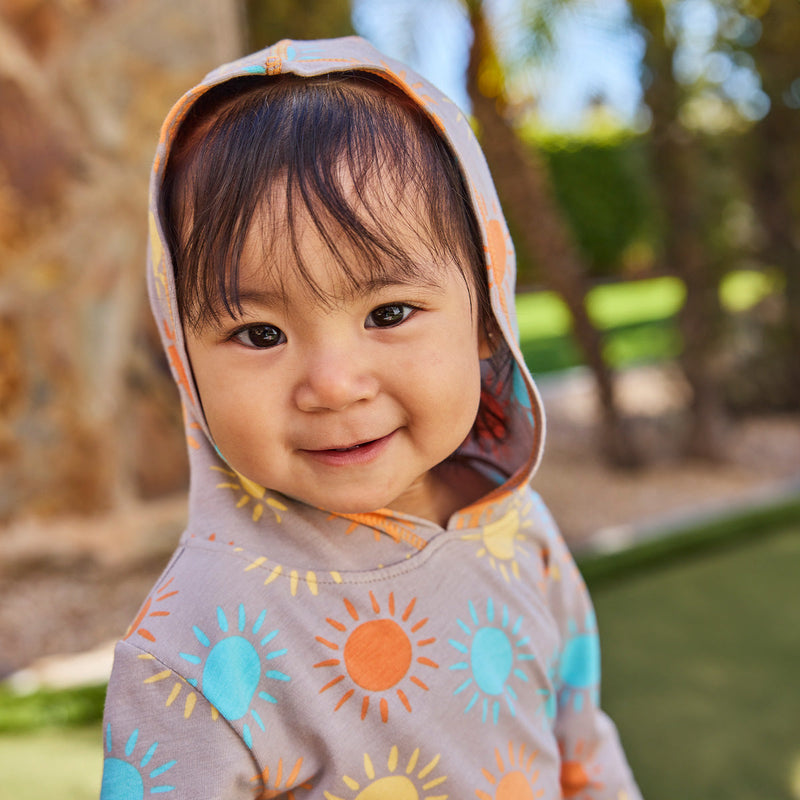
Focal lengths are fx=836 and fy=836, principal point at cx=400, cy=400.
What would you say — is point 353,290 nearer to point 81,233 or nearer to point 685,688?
point 685,688

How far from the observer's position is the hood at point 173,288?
3.43ft

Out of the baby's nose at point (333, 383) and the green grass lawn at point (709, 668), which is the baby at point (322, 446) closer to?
the baby's nose at point (333, 383)

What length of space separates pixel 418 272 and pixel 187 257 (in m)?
0.29

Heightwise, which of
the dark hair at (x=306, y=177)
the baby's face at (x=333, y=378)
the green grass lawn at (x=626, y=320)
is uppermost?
the dark hair at (x=306, y=177)

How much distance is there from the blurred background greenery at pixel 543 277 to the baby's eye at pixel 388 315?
1754mm

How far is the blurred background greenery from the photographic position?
253 centimetres

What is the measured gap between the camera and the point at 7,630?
3215 millimetres

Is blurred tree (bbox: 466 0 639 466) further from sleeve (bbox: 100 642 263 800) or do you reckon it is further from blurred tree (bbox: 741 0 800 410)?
sleeve (bbox: 100 642 263 800)

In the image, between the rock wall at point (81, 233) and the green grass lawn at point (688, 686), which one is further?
the rock wall at point (81, 233)

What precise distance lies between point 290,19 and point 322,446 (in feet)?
15.1

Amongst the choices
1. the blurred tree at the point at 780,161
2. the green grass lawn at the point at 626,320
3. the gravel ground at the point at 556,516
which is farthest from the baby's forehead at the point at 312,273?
the blurred tree at the point at 780,161

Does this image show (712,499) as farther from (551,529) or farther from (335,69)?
(335,69)

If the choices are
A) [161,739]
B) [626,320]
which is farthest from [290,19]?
[626,320]

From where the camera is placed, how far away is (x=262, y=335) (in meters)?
1.00
